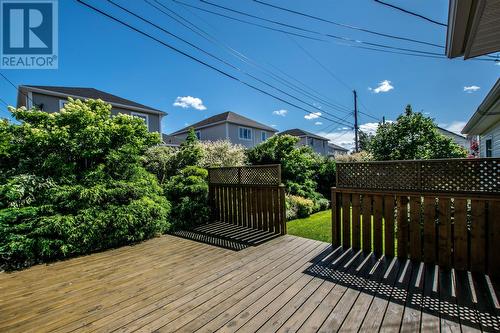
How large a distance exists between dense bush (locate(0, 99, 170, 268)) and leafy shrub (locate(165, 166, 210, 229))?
471mm

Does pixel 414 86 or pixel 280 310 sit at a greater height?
pixel 414 86

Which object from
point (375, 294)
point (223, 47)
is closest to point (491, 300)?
point (375, 294)

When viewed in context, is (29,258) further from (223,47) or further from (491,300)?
(223,47)

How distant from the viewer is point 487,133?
835 cm

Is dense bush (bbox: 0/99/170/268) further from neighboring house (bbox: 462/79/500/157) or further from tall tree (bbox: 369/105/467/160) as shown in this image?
tall tree (bbox: 369/105/467/160)

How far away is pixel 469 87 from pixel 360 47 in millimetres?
6642

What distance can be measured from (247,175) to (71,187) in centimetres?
358

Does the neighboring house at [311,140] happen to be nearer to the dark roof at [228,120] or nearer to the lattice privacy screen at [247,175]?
the dark roof at [228,120]

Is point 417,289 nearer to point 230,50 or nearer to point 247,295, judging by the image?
point 247,295

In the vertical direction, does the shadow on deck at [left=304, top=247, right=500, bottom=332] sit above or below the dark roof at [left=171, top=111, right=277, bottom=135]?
below

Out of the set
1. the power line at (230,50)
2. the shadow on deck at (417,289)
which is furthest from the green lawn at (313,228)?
the power line at (230,50)

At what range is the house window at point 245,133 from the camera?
23344 mm

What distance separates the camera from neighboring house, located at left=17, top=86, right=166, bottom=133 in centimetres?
1268

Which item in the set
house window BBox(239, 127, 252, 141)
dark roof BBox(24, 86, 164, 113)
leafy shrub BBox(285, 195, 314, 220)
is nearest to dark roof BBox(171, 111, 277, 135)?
house window BBox(239, 127, 252, 141)
